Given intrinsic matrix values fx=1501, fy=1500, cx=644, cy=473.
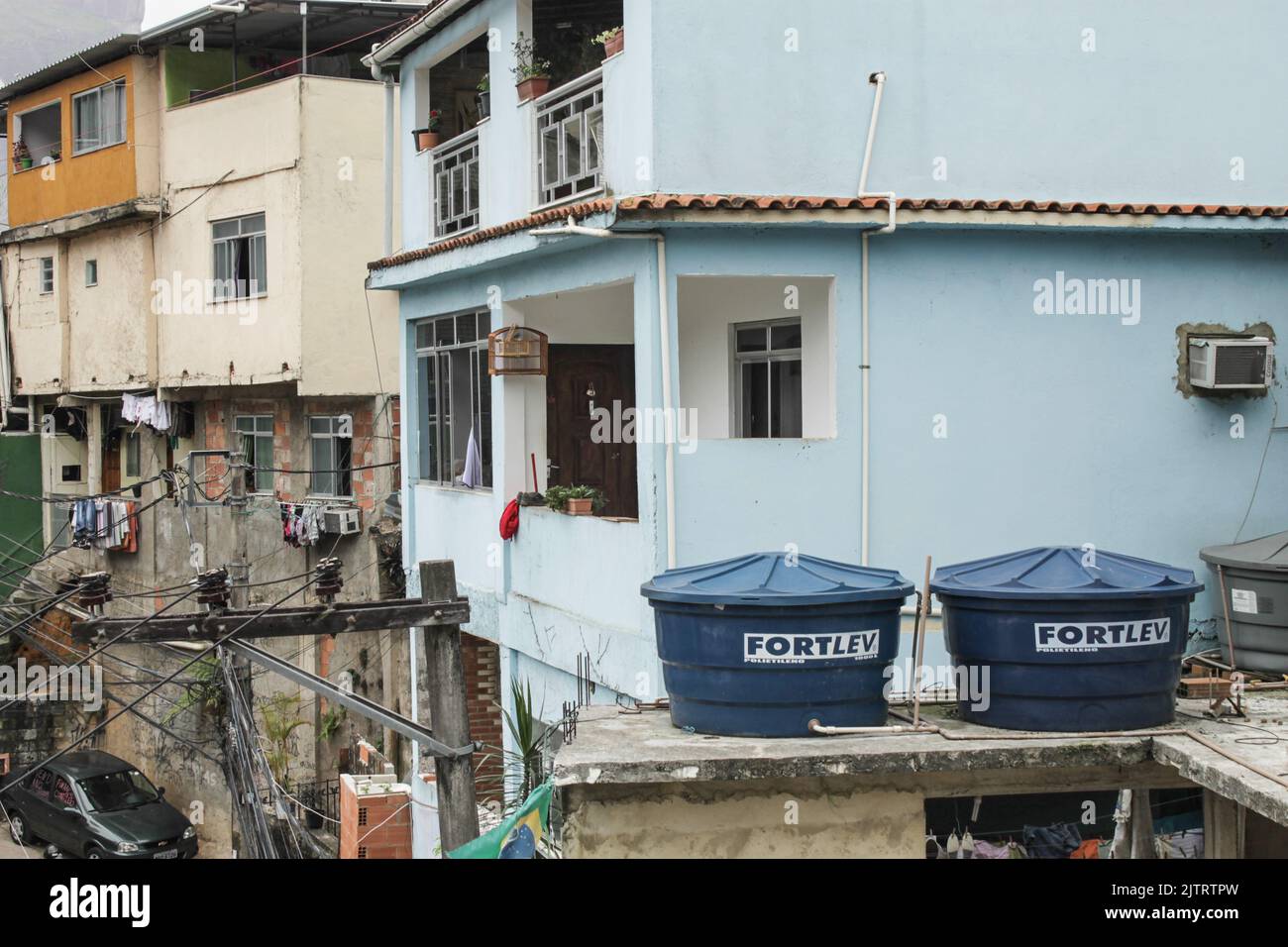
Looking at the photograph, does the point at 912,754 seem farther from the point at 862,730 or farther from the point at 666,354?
the point at 666,354

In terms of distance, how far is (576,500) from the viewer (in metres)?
13.1

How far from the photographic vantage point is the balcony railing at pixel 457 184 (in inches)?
580

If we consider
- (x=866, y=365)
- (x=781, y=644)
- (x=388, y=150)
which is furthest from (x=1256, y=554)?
(x=388, y=150)

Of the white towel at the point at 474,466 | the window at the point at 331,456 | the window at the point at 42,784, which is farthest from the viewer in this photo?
the window at the point at 331,456

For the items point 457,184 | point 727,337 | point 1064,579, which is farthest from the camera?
point 457,184

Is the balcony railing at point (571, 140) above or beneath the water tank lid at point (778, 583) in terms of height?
above

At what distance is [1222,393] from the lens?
478 inches

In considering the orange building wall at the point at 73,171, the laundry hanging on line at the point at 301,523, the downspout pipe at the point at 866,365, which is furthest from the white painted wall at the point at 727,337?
the orange building wall at the point at 73,171

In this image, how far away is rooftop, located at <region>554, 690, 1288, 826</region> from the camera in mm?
7961

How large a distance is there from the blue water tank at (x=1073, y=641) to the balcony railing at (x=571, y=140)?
5.10m

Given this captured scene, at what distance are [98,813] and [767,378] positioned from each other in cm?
1382

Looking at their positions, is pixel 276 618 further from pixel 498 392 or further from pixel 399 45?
pixel 399 45

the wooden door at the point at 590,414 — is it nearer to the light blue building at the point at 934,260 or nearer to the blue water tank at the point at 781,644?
the light blue building at the point at 934,260

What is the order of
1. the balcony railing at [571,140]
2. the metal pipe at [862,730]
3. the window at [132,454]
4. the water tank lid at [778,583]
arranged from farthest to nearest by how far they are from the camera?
the window at [132,454] → the balcony railing at [571,140] → the metal pipe at [862,730] → the water tank lid at [778,583]
